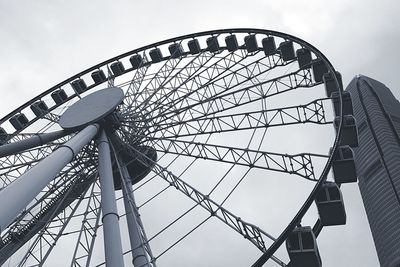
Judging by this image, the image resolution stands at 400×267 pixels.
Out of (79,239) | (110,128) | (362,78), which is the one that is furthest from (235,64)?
(362,78)

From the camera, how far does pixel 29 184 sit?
1047 cm

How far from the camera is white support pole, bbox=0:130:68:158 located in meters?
17.1

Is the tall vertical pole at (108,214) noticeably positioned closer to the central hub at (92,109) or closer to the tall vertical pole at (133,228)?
the central hub at (92,109)

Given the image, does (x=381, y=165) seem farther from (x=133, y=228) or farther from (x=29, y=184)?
(x=29, y=184)

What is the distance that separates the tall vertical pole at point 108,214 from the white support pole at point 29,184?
236 centimetres

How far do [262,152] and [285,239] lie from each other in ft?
16.0

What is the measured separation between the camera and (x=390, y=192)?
355ft

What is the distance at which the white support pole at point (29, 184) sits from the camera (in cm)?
915

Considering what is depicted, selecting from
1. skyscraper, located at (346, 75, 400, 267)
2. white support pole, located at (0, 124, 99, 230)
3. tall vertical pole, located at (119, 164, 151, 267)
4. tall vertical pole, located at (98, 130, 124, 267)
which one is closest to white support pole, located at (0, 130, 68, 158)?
tall vertical pole, located at (98, 130, 124, 267)

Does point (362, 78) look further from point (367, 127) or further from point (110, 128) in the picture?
point (110, 128)

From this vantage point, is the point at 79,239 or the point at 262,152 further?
the point at 262,152

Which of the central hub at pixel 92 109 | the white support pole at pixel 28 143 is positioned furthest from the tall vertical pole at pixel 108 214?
the white support pole at pixel 28 143

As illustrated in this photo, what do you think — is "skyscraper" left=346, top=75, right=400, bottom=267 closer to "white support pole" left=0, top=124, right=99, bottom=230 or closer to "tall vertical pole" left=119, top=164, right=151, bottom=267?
"tall vertical pole" left=119, top=164, right=151, bottom=267

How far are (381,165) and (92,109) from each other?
106m
